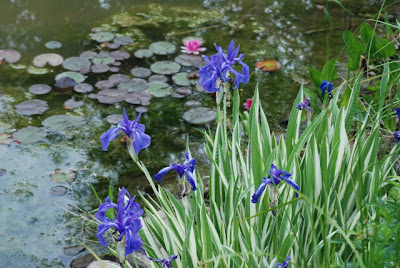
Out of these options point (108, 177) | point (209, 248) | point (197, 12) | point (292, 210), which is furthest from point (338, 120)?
point (197, 12)

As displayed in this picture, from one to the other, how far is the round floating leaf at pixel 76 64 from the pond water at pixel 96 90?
0.11 metres

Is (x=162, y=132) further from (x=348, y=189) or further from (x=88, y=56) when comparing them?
(x=348, y=189)

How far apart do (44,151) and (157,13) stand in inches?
76.5

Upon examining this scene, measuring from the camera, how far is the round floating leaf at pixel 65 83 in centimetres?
327

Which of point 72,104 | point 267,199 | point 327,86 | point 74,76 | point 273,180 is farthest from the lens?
point 74,76

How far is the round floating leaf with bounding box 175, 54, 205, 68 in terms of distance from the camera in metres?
3.59

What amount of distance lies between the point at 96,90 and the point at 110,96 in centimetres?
14

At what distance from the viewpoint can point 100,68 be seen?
136 inches

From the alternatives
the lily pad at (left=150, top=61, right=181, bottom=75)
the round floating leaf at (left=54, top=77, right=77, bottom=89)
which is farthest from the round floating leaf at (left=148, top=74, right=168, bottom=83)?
the round floating leaf at (left=54, top=77, right=77, bottom=89)

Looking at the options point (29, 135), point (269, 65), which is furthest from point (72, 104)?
point (269, 65)

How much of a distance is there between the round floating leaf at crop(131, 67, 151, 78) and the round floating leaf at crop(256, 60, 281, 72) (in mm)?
811

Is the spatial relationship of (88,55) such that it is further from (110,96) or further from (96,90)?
(110,96)

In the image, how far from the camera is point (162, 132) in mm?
2967

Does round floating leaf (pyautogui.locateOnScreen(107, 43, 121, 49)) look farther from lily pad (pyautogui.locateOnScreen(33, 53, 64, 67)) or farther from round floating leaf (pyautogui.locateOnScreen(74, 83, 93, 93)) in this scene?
round floating leaf (pyautogui.locateOnScreen(74, 83, 93, 93))
